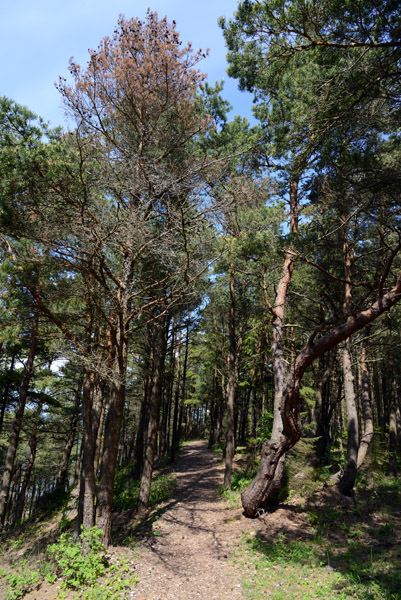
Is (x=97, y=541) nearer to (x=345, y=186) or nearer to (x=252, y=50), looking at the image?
(x=345, y=186)

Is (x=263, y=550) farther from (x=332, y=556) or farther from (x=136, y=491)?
(x=136, y=491)

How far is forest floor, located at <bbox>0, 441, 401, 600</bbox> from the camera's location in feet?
17.7

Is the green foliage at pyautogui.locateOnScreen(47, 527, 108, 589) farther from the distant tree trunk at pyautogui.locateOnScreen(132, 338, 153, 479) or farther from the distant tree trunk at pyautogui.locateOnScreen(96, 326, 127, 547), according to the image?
the distant tree trunk at pyautogui.locateOnScreen(132, 338, 153, 479)

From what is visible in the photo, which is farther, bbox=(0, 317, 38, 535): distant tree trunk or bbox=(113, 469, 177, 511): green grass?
bbox=(0, 317, 38, 535): distant tree trunk

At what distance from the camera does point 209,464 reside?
17219 millimetres

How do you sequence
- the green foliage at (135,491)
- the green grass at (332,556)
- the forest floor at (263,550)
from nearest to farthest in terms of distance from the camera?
the green grass at (332,556)
the forest floor at (263,550)
the green foliage at (135,491)

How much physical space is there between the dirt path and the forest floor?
18 mm

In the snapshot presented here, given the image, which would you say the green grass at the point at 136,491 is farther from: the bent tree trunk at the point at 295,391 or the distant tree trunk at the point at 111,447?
the bent tree trunk at the point at 295,391

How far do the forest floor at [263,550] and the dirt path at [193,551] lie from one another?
0.06 ft

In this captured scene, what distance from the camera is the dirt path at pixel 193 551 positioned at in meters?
5.57

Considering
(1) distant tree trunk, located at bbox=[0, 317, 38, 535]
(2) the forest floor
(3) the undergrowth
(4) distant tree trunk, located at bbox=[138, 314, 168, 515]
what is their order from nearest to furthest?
(2) the forest floor → (3) the undergrowth → (4) distant tree trunk, located at bbox=[138, 314, 168, 515] → (1) distant tree trunk, located at bbox=[0, 317, 38, 535]

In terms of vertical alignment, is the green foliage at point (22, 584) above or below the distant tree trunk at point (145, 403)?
below

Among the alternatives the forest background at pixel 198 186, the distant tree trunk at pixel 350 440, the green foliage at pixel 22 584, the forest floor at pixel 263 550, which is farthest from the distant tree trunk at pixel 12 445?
the distant tree trunk at pixel 350 440

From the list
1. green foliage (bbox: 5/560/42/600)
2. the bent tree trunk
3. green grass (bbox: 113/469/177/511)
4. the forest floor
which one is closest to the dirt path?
the forest floor
